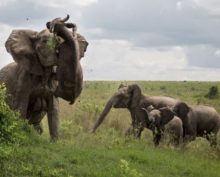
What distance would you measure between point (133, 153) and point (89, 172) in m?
2.34

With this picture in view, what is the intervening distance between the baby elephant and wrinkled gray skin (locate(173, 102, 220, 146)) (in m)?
Result: 1.01

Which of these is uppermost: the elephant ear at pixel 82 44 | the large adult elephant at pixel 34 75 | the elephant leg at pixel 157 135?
the elephant ear at pixel 82 44

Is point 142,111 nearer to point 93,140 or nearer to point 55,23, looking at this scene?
point 93,140

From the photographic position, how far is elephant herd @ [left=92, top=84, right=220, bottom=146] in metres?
16.1

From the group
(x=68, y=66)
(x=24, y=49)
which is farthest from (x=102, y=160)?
(x=24, y=49)

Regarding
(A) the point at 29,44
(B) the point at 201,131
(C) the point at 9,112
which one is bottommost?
(B) the point at 201,131

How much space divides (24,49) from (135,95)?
7500 millimetres

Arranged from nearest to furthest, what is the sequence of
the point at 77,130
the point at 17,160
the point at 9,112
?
1. the point at 9,112
2. the point at 17,160
3. the point at 77,130

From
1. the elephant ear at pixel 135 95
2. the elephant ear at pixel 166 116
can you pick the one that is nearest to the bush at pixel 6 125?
the elephant ear at pixel 166 116

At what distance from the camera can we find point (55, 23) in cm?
1092

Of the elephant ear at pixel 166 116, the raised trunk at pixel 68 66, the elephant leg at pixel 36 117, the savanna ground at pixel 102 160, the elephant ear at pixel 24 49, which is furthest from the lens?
the elephant ear at pixel 166 116

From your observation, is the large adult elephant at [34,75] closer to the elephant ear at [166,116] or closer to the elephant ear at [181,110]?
the elephant ear at [166,116]

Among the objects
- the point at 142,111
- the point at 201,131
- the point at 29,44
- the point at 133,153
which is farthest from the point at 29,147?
the point at 201,131

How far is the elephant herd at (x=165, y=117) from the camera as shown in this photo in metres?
16.1
